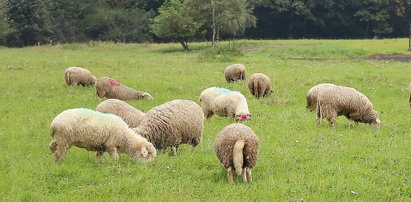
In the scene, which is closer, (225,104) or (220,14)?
(225,104)

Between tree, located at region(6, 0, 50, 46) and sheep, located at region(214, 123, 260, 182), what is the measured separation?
58334mm

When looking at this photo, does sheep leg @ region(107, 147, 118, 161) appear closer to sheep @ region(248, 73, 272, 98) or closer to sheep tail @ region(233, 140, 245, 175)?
sheep tail @ region(233, 140, 245, 175)

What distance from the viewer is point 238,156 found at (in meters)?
8.06

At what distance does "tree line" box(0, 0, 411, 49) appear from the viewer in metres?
50.9

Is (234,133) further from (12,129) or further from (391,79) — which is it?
(391,79)

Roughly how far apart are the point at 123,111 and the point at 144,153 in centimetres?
287

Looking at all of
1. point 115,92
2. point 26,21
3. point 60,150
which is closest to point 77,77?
point 115,92

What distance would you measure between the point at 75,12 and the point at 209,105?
200ft

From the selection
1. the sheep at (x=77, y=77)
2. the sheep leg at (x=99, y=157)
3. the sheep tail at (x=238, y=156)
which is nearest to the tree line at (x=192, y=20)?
the sheep at (x=77, y=77)

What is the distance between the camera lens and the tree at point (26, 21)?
61500 mm

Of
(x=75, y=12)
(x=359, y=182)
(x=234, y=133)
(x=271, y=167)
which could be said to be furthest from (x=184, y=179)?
(x=75, y=12)

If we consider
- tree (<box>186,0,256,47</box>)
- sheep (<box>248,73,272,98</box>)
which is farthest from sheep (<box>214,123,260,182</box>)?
tree (<box>186,0,256,47</box>)

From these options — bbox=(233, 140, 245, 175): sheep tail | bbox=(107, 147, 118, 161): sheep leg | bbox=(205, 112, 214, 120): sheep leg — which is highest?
bbox=(233, 140, 245, 175): sheep tail

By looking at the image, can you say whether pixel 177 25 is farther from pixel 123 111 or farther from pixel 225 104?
pixel 123 111
